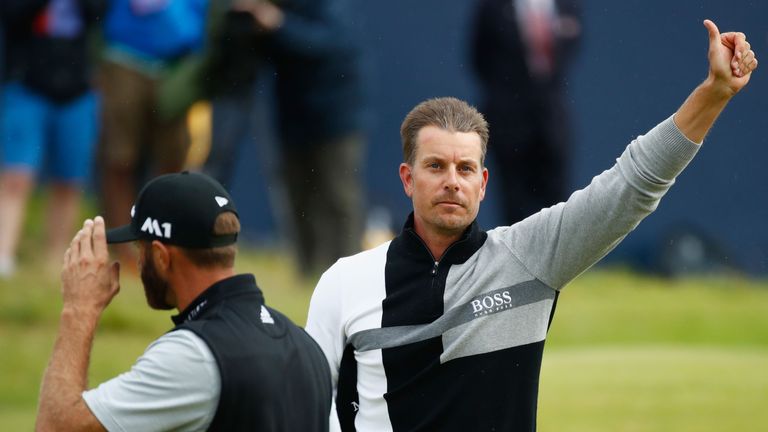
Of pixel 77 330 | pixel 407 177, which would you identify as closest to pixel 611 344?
pixel 407 177

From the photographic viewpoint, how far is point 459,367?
455 centimetres

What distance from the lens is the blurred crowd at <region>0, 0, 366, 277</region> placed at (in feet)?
35.6

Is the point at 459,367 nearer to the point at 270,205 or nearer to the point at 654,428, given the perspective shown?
the point at 654,428

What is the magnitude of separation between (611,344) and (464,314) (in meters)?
7.21

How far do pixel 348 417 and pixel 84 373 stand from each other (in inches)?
41.6

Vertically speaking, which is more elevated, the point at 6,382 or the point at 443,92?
the point at 443,92

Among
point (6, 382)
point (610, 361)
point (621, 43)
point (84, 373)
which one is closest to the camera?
point (84, 373)

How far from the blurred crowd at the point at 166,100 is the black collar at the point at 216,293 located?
6977 mm

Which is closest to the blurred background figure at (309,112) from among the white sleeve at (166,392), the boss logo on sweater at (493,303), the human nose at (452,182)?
the human nose at (452,182)

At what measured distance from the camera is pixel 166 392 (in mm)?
3805

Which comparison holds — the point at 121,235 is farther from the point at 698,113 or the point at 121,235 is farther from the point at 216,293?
the point at 698,113

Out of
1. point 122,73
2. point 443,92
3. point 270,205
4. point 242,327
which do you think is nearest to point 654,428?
point 242,327


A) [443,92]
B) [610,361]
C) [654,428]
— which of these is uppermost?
[443,92]

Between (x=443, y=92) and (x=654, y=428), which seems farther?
(x=443, y=92)
